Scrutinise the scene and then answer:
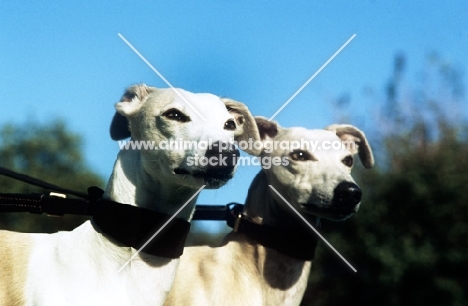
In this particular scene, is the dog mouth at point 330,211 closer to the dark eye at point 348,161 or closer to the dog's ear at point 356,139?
the dark eye at point 348,161

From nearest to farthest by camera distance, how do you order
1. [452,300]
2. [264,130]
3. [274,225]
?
1. [274,225]
2. [264,130]
3. [452,300]

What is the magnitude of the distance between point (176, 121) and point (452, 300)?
15761 millimetres

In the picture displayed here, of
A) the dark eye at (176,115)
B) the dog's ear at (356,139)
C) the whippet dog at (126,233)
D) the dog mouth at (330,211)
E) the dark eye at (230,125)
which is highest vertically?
the dark eye at (176,115)

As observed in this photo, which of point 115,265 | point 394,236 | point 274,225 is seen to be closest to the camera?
point 115,265

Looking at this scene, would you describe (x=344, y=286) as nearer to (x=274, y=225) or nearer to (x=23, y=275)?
(x=274, y=225)

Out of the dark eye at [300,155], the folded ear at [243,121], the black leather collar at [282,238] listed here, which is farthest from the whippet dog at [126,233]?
the dark eye at [300,155]

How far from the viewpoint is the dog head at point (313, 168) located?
5879 millimetres

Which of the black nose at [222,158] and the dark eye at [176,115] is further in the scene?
the dark eye at [176,115]

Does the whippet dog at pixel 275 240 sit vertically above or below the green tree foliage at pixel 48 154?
above

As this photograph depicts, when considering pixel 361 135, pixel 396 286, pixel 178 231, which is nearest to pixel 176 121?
pixel 178 231

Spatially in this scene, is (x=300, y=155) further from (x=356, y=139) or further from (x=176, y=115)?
(x=176, y=115)

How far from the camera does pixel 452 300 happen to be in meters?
18.8

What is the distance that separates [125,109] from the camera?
4734 mm

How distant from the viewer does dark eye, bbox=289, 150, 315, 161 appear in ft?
20.6
